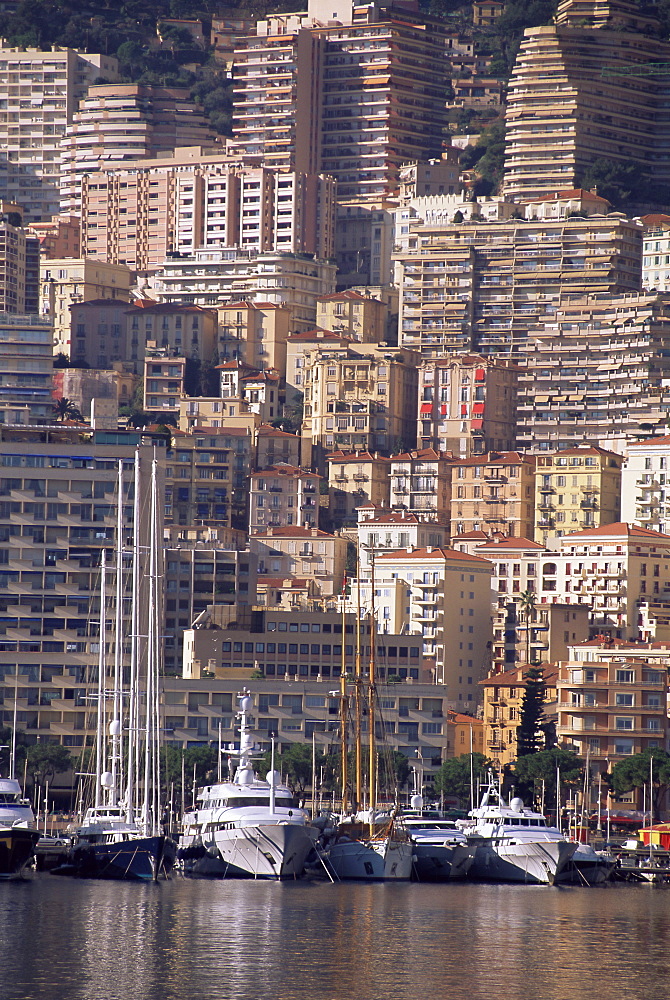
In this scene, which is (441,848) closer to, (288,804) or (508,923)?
(288,804)

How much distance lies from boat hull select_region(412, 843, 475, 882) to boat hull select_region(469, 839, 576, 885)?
111 centimetres

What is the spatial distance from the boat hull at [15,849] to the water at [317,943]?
1227 millimetres

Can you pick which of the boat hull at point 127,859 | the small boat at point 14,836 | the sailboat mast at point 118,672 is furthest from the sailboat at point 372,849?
the small boat at point 14,836

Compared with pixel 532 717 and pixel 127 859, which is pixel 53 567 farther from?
pixel 127 859

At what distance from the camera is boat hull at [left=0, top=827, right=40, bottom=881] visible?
11106cm

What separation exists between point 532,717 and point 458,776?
11.4 meters

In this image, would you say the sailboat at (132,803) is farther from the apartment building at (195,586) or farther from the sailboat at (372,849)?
the apartment building at (195,586)

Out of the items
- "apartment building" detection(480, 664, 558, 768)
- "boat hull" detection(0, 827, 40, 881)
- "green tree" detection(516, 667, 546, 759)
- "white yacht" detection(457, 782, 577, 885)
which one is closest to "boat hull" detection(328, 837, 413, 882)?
"white yacht" detection(457, 782, 577, 885)

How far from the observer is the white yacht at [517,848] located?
12419 centimetres

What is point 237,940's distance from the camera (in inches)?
3583

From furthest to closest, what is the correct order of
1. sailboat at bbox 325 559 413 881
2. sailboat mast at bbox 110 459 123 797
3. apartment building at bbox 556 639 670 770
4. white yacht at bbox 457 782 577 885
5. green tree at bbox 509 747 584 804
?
apartment building at bbox 556 639 670 770 < green tree at bbox 509 747 584 804 < white yacht at bbox 457 782 577 885 < sailboat mast at bbox 110 459 123 797 < sailboat at bbox 325 559 413 881

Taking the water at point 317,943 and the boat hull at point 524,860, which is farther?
the boat hull at point 524,860

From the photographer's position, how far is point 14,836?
111 m

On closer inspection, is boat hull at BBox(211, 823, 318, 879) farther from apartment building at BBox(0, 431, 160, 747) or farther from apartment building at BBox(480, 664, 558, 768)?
apartment building at BBox(480, 664, 558, 768)
